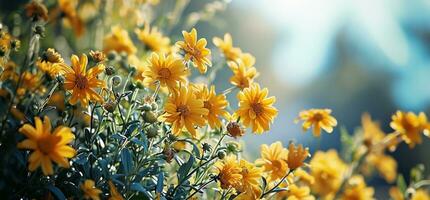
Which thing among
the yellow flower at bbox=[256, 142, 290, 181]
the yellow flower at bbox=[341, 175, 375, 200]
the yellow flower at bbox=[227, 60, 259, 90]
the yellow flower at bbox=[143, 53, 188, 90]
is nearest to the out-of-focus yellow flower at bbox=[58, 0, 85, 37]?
the yellow flower at bbox=[227, 60, 259, 90]

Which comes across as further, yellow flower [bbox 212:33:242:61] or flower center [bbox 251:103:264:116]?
yellow flower [bbox 212:33:242:61]

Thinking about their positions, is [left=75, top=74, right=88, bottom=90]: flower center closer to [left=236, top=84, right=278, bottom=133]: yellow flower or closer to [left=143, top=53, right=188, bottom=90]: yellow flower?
[left=143, top=53, right=188, bottom=90]: yellow flower

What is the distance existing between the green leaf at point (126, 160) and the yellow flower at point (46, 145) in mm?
205

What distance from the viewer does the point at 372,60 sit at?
10906mm

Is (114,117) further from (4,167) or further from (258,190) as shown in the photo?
(258,190)

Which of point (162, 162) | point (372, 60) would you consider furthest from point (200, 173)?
point (372, 60)

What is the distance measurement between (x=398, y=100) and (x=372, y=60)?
1306 mm

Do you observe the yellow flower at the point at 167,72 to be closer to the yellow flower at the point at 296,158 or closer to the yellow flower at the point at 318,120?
the yellow flower at the point at 296,158

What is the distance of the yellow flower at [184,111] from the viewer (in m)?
1.59

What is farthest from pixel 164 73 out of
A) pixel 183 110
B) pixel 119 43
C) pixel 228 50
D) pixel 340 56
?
pixel 340 56

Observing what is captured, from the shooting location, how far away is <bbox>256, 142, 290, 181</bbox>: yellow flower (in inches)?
71.6

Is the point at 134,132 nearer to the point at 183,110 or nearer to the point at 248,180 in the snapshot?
the point at 183,110

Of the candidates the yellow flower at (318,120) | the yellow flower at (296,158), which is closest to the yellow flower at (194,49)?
the yellow flower at (296,158)

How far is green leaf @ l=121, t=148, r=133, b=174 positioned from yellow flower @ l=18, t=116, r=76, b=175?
0.20 m
